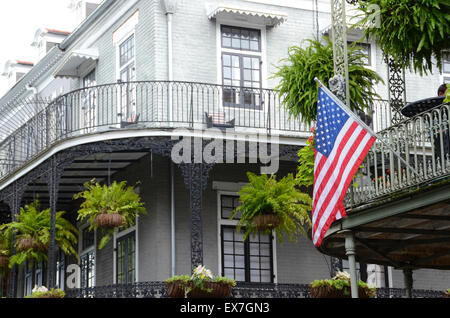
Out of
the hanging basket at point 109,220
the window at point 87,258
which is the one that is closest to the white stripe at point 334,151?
the hanging basket at point 109,220

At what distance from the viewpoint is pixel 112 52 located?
72.2ft

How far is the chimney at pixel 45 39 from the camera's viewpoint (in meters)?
28.5

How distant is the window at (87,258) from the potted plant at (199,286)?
5.02m

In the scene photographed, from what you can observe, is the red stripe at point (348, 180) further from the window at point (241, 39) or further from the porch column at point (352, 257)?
the window at point (241, 39)

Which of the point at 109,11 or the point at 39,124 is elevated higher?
the point at 109,11

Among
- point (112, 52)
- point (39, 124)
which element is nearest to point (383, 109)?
point (112, 52)

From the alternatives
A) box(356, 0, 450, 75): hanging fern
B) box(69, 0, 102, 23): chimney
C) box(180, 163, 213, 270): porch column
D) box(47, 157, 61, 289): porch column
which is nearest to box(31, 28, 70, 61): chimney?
box(69, 0, 102, 23): chimney

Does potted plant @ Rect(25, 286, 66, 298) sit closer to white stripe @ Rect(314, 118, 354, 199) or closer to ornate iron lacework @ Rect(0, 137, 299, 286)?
ornate iron lacework @ Rect(0, 137, 299, 286)

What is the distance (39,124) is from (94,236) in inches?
109

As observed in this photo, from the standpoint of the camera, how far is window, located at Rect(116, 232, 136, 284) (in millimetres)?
20125

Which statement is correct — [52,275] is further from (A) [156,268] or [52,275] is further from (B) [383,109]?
(B) [383,109]

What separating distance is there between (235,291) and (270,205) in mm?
1877

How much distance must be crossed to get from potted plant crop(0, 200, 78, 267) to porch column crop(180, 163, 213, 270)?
392 centimetres

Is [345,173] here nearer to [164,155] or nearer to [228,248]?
[164,155]
